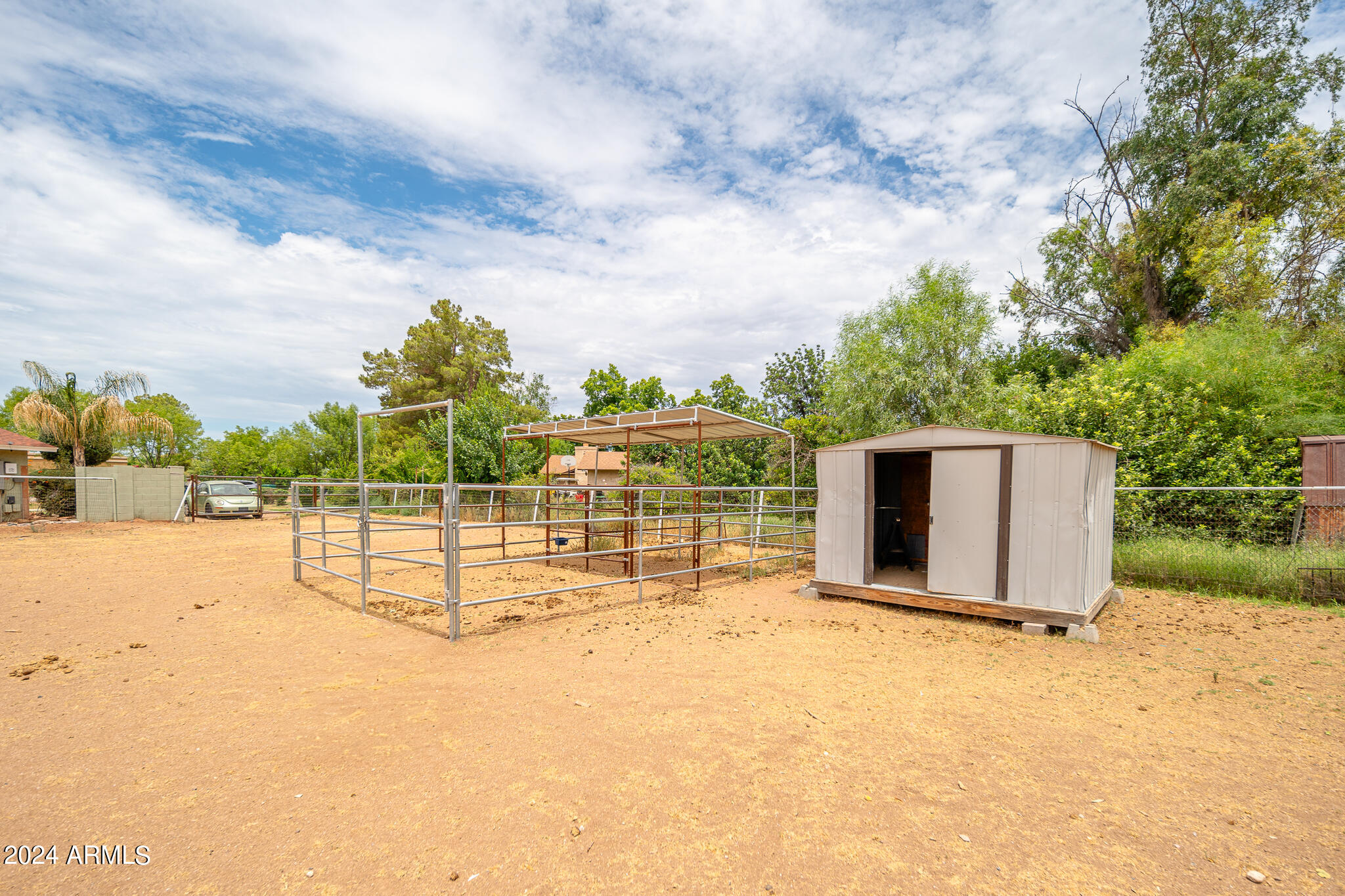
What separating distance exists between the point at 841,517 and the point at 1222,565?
5393 mm

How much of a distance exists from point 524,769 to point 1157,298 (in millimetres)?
23832

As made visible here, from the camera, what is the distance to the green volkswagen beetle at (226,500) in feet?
56.0

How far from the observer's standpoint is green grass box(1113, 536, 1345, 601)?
7.00m

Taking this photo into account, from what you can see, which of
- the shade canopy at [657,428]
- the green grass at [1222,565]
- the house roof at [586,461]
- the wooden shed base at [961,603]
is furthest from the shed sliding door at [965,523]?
the house roof at [586,461]

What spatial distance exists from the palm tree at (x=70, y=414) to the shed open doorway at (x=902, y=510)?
75.9 feet

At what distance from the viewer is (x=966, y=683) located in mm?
4324

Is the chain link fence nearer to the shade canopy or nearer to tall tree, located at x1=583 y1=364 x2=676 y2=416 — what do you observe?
the shade canopy

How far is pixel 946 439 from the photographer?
21.0ft

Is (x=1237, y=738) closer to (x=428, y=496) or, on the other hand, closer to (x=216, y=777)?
(x=216, y=777)

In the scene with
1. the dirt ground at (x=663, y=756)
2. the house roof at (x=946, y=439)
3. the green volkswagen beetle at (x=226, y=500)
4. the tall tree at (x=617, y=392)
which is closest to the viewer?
the dirt ground at (x=663, y=756)

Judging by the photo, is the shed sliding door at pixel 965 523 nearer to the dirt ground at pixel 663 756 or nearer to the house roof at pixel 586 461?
the dirt ground at pixel 663 756

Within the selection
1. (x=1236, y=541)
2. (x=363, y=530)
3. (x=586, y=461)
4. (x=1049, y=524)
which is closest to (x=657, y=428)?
(x=363, y=530)

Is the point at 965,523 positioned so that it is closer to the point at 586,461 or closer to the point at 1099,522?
the point at 1099,522

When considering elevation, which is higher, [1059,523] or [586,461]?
[586,461]
